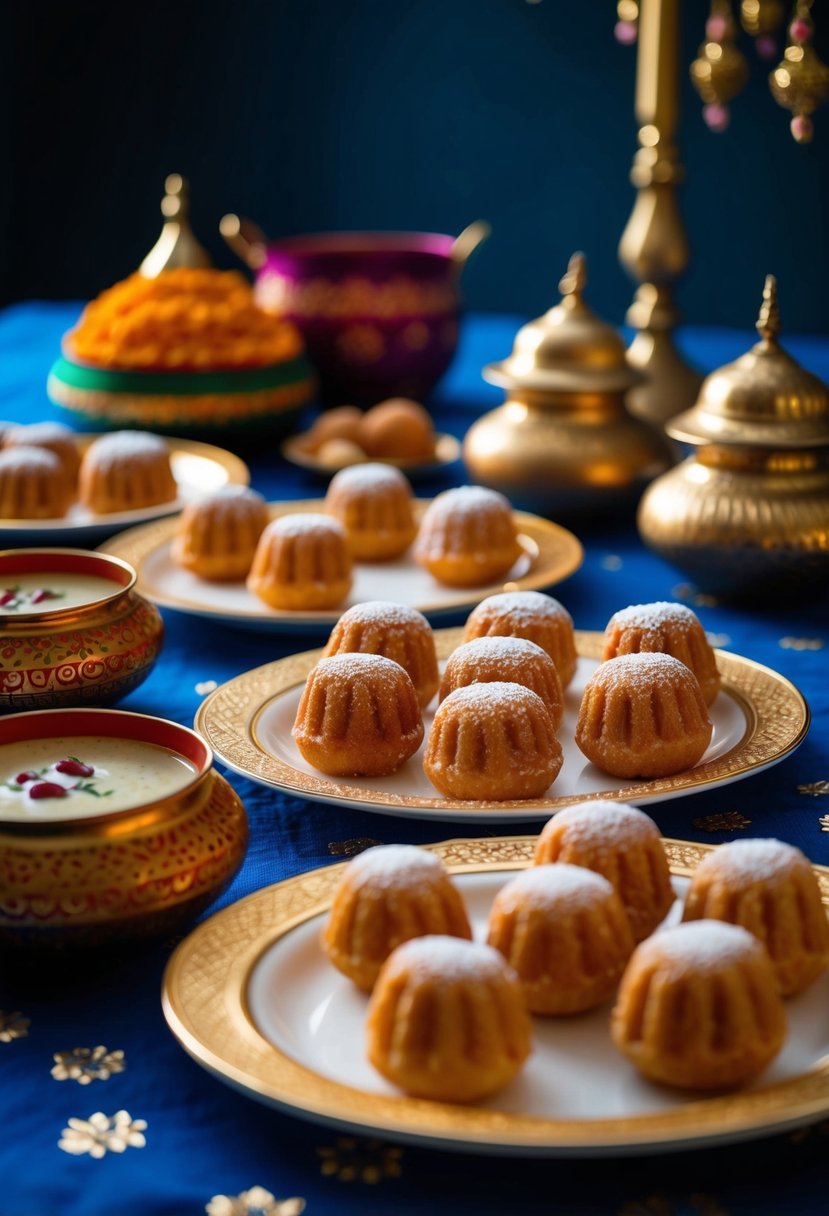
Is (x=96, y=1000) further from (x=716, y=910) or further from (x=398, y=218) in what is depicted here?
(x=398, y=218)

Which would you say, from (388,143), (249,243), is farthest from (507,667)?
(388,143)

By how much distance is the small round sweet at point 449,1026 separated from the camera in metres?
0.71

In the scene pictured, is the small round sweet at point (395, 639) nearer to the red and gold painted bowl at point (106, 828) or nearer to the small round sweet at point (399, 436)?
the red and gold painted bowl at point (106, 828)

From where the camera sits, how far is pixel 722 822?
3.59ft

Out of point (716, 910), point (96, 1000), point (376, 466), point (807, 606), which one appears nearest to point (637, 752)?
point (716, 910)

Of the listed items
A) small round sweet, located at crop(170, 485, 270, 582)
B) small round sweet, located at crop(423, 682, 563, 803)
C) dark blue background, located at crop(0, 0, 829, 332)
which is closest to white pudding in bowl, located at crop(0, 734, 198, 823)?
small round sweet, located at crop(423, 682, 563, 803)

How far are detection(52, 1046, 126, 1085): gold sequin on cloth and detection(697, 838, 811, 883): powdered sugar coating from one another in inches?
12.9

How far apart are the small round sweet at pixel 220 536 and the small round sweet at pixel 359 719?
506 millimetres

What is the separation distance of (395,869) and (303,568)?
2.38 ft

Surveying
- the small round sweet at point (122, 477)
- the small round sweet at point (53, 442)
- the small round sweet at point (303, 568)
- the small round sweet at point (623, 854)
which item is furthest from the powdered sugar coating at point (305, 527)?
the small round sweet at point (623, 854)

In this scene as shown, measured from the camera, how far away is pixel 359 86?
13.4 feet

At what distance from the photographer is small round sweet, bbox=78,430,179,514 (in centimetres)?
182

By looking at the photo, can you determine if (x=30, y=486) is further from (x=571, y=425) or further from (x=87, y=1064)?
(x=87, y=1064)

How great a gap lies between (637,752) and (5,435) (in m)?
1.16
